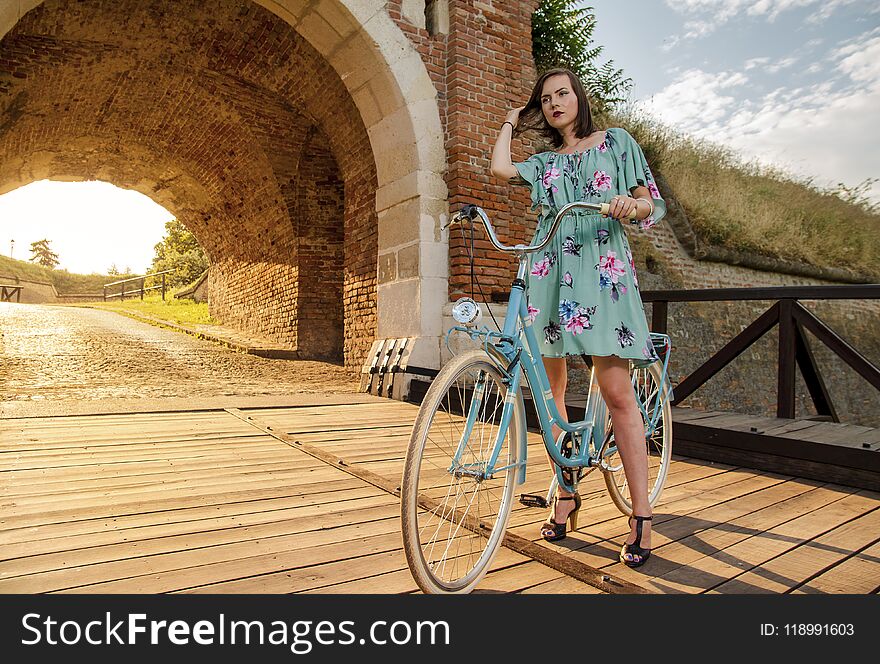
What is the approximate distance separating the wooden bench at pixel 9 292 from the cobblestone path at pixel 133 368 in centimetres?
2049

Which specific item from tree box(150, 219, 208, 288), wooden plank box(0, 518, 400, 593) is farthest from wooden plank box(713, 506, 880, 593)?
tree box(150, 219, 208, 288)

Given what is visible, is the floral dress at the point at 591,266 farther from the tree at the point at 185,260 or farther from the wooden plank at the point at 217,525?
the tree at the point at 185,260

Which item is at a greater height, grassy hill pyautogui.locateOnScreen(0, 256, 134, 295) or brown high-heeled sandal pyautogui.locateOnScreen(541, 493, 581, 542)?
grassy hill pyautogui.locateOnScreen(0, 256, 134, 295)

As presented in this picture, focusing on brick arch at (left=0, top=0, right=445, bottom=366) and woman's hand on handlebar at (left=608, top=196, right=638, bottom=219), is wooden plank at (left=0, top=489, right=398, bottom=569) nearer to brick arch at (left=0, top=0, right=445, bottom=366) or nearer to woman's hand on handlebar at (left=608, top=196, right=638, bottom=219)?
woman's hand on handlebar at (left=608, top=196, right=638, bottom=219)

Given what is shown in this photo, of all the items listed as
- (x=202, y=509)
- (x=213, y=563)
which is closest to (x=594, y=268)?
(x=213, y=563)

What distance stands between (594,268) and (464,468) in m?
0.78

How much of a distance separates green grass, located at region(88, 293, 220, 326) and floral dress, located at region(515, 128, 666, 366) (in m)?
12.9

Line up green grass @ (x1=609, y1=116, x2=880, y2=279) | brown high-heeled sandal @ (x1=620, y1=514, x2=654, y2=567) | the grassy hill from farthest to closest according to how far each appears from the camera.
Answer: the grassy hill → green grass @ (x1=609, y1=116, x2=880, y2=279) → brown high-heeled sandal @ (x1=620, y1=514, x2=654, y2=567)

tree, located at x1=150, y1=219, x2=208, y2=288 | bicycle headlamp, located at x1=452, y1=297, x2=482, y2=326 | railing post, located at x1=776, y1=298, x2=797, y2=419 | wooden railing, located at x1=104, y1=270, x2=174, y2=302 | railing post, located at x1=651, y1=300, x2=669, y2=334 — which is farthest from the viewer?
wooden railing, located at x1=104, y1=270, x2=174, y2=302

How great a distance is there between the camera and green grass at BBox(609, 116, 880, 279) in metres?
11.4

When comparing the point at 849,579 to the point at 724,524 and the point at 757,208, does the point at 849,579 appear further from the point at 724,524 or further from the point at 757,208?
the point at 757,208

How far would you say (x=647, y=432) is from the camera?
2.49 metres

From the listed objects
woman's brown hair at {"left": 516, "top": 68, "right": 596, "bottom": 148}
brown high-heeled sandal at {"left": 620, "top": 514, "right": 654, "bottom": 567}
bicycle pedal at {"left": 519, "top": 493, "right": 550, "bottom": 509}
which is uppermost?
woman's brown hair at {"left": 516, "top": 68, "right": 596, "bottom": 148}
